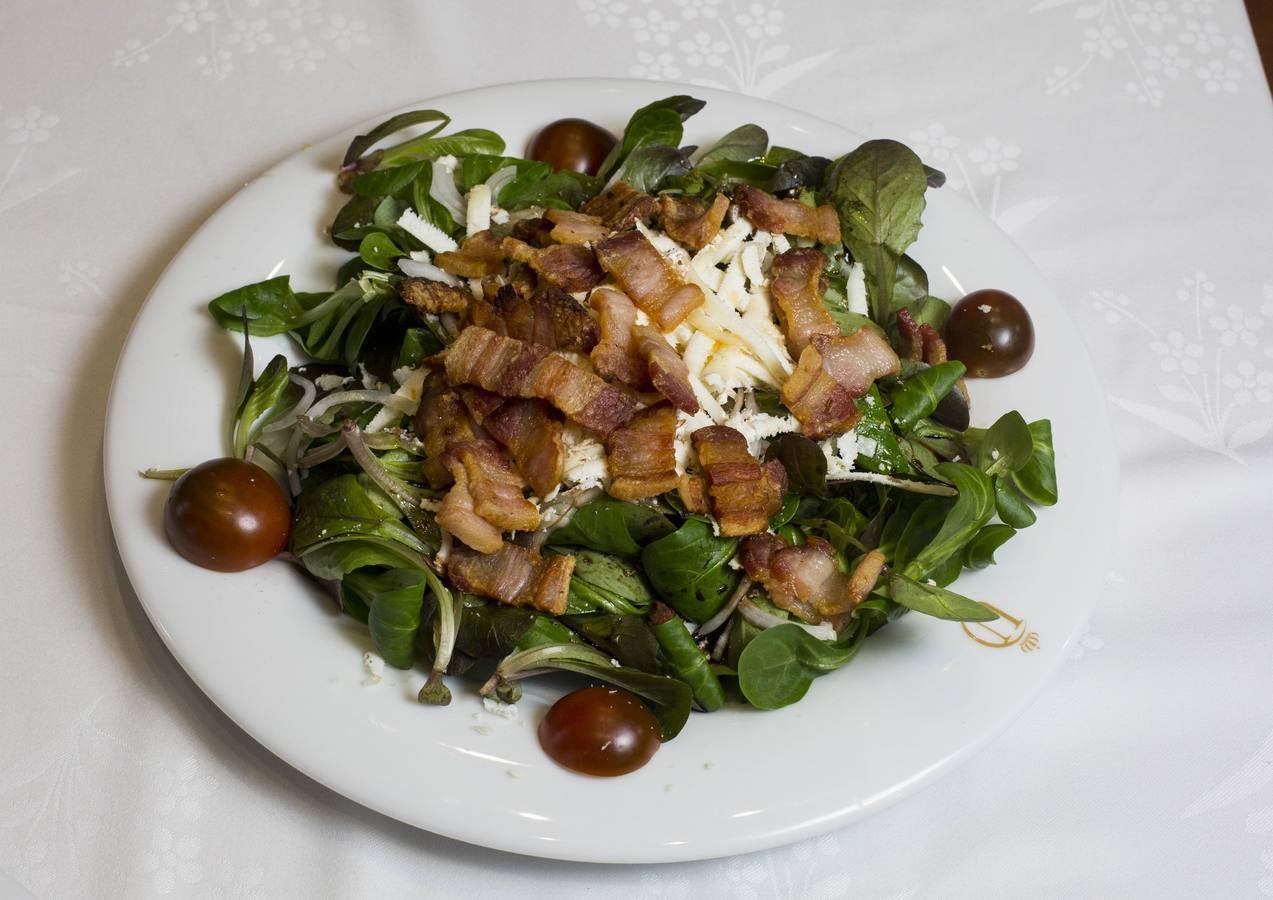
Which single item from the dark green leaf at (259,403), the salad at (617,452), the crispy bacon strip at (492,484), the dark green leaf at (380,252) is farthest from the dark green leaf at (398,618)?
the dark green leaf at (380,252)

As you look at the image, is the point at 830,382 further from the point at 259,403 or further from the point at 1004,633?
the point at 259,403

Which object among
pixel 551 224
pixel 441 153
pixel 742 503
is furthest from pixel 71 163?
pixel 742 503

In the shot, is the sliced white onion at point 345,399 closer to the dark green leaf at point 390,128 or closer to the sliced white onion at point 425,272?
the sliced white onion at point 425,272

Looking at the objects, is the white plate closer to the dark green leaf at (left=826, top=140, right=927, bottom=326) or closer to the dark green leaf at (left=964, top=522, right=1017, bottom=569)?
the dark green leaf at (left=964, top=522, right=1017, bottom=569)

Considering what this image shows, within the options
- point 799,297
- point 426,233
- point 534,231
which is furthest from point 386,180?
point 799,297

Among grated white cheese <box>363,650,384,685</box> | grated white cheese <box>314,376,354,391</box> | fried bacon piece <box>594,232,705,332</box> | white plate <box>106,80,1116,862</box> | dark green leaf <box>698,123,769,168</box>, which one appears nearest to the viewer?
white plate <box>106,80,1116,862</box>

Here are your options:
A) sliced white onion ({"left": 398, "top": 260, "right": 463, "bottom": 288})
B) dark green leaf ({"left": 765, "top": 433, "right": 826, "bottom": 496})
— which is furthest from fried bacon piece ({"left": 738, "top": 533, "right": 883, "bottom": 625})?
sliced white onion ({"left": 398, "top": 260, "right": 463, "bottom": 288})
